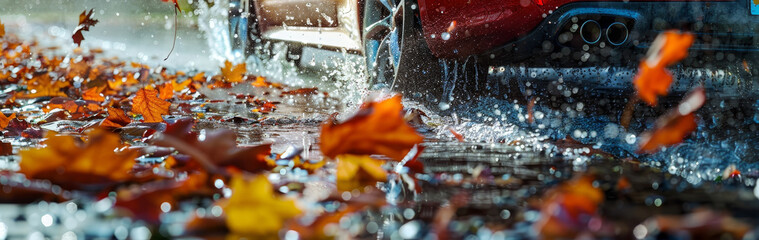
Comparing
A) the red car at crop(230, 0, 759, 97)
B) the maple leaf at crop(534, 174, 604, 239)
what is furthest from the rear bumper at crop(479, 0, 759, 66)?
the maple leaf at crop(534, 174, 604, 239)

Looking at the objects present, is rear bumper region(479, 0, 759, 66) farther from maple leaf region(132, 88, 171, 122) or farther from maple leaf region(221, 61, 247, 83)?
maple leaf region(221, 61, 247, 83)

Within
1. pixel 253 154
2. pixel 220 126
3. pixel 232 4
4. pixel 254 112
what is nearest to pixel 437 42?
pixel 220 126

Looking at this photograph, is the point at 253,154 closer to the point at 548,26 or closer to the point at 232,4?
the point at 548,26

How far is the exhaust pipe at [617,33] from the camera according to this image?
3426 millimetres

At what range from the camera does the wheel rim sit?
4.33 m

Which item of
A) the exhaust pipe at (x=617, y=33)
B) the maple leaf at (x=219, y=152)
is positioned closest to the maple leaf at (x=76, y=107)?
the maple leaf at (x=219, y=152)

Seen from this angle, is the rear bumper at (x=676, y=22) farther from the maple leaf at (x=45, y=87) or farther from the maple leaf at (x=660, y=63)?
the maple leaf at (x=45, y=87)

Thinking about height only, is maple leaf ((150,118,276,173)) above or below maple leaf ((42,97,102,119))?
above

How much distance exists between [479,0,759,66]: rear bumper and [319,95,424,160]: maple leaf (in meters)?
1.68

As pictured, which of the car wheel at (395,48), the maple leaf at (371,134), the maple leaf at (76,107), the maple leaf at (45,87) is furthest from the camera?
the maple leaf at (45,87)

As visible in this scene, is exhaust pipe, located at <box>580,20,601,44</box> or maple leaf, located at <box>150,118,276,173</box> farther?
exhaust pipe, located at <box>580,20,601,44</box>

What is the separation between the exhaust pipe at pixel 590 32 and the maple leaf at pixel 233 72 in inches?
200

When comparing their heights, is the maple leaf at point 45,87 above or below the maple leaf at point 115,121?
below

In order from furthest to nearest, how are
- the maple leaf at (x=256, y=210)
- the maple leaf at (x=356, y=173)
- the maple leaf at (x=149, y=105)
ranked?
1. the maple leaf at (x=149, y=105)
2. the maple leaf at (x=356, y=173)
3. the maple leaf at (x=256, y=210)
